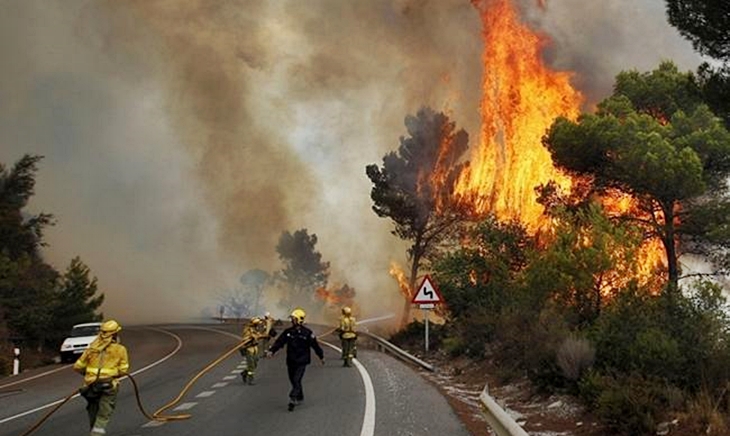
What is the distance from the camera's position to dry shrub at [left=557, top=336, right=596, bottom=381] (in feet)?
38.2

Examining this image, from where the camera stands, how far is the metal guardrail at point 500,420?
6.34 metres

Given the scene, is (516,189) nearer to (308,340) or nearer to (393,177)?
(393,177)

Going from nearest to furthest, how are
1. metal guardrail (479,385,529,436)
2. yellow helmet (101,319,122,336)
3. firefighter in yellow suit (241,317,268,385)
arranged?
metal guardrail (479,385,529,436) → yellow helmet (101,319,122,336) → firefighter in yellow suit (241,317,268,385)

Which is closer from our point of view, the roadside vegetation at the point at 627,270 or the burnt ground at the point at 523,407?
the burnt ground at the point at 523,407

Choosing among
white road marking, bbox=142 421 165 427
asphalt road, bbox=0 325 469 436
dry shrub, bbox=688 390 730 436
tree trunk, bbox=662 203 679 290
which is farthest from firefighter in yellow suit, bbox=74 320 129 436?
tree trunk, bbox=662 203 679 290

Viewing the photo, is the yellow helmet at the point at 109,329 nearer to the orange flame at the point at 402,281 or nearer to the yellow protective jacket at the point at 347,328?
the yellow protective jacket at the point at 347,328

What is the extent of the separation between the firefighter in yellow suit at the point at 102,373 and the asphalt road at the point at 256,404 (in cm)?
121

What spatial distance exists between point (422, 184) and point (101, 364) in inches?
1547

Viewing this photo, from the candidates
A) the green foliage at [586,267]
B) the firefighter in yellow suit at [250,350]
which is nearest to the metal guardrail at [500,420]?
the firefighter in yellow suit at [250,350]

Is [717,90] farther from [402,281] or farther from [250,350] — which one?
[402,281]

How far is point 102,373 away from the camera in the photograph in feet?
25.3

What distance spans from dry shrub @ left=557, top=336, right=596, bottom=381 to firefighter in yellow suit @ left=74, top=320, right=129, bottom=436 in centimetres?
774

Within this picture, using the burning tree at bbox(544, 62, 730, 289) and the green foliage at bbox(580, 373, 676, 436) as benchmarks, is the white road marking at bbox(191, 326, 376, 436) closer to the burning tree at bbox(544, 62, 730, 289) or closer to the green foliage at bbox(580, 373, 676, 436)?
the green foliage at bbox(580, 373, 676, 436)

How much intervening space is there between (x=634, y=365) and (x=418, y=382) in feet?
19.3
